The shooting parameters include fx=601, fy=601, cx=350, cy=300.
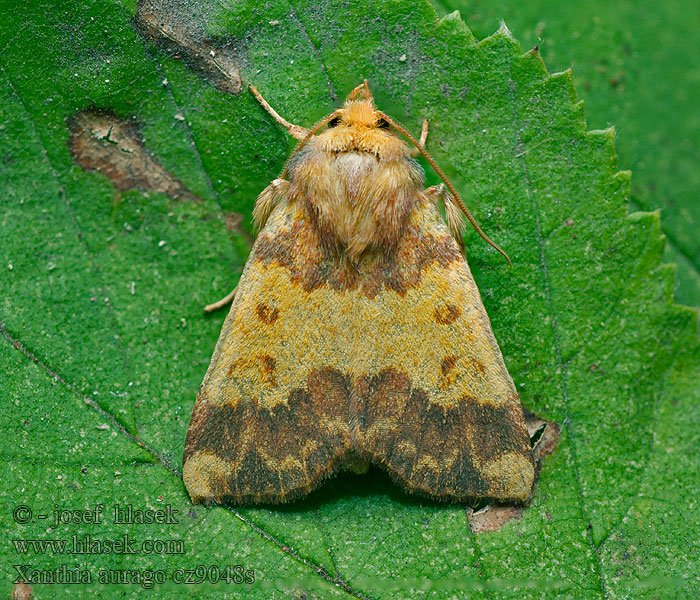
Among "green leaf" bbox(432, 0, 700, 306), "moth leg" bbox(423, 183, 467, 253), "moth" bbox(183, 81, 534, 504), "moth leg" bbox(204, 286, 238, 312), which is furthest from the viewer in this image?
"green leaf" bbox(432, 0, 700, 306)

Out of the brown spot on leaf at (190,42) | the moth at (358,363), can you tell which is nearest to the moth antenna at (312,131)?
the moth at (358,363)

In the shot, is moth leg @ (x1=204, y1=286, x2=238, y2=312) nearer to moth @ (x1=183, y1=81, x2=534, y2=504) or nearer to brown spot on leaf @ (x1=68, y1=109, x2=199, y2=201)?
moth @ (x1=183, y1=81, x2=534, y2=504)

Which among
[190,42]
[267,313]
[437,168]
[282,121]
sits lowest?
[267,313]

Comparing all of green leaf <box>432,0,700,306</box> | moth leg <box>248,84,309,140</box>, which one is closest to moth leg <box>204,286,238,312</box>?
moth leg <box>248,84,309,140</box>

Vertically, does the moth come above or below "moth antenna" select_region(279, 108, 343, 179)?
below

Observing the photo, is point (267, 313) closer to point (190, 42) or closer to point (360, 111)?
point (360, 111)

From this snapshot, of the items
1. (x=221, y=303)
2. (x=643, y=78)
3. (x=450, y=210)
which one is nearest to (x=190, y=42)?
(x=221, y=303)

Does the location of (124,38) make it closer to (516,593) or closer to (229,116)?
(229,116)
